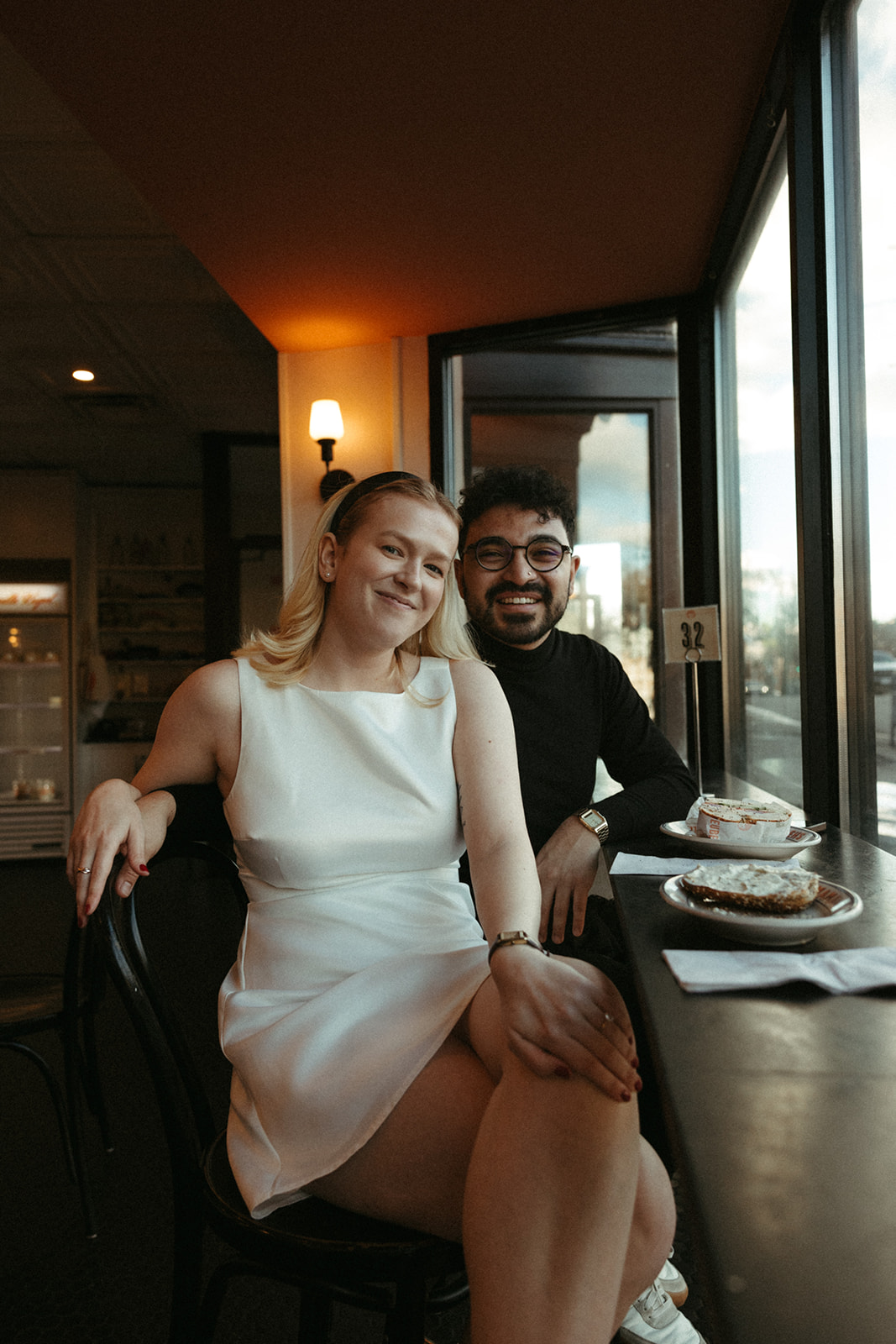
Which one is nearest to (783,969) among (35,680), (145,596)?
(35,680)

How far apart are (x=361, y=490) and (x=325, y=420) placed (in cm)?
239

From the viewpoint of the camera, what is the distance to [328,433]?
3789 mm

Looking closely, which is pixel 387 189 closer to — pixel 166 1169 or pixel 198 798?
pixel 198 798

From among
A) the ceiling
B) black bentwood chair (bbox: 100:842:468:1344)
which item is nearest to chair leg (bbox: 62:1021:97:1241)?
black bentwood chair (bbox: 100:842:468:1344)

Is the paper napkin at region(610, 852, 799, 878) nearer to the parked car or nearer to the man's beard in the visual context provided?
the parked car

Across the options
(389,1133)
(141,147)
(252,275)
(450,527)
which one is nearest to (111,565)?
(252,275)

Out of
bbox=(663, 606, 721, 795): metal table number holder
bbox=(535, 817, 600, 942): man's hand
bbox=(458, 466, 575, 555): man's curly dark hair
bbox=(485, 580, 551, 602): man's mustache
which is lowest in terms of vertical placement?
bbox=(535, 817, 600, 942): man's hand

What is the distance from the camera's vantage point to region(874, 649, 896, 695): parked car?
64.4 inches

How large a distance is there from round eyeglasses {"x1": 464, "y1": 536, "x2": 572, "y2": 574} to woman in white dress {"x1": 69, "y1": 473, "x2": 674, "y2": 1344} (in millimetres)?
393

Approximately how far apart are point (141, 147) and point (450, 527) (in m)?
1.63

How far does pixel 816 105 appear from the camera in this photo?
73.2 inches

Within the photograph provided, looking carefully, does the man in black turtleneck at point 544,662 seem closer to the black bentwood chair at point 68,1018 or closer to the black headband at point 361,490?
the black headband at point 361,490

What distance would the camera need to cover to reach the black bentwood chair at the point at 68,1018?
1925 millimetres

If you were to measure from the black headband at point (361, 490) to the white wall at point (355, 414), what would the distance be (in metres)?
2.32
